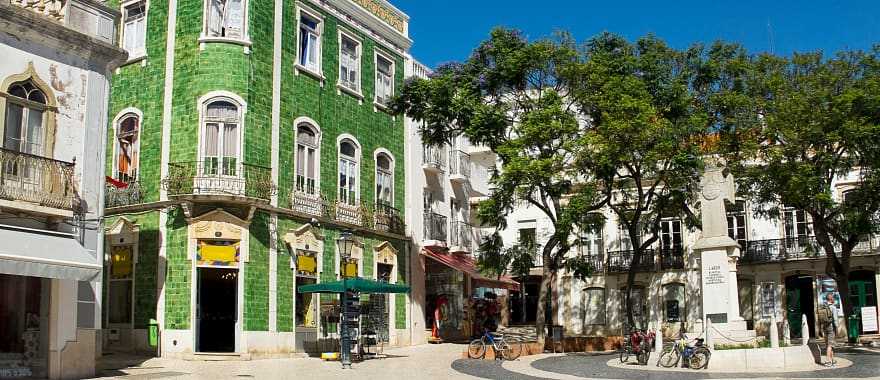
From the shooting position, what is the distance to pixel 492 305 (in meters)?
35.2

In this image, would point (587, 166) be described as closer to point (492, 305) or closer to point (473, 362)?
point (473, 362)

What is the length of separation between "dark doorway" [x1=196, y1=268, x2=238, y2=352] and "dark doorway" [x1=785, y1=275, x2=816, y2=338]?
2403 centimetres

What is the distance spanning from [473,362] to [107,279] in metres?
9.99

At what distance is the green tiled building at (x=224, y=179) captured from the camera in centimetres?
2308

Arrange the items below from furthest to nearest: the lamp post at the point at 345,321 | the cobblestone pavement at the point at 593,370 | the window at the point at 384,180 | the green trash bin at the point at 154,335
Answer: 1. the window at the point at 384,180
2. the green trash bin at the point at 154,335
3. the lamp post at the point at 345,321
4. the cobblestone pavement at the point at 593,370

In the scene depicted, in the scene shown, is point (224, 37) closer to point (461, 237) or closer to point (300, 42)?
point (300, 42)

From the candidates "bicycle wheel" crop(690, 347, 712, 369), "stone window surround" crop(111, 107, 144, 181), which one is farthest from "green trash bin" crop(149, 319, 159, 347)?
"bicycle wheel" crop(690, 347, 712, 369)

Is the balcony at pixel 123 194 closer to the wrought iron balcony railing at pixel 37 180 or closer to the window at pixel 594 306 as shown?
the wrought iron balcony railing at pixel 37 180

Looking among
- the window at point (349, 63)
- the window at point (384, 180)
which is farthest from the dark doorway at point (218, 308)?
the window at point (349, 63)

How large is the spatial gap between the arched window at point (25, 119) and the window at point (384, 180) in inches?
529

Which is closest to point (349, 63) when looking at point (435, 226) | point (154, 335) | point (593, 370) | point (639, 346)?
point (435, 226)

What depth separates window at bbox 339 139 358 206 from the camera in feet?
91.1

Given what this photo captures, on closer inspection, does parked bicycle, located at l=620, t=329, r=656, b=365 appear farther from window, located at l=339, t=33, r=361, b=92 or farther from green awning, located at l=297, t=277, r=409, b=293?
window, located at l=339, t=33, r=361, b=92

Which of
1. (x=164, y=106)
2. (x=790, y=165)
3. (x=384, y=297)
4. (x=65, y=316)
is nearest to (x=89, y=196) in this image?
(x=65, y=316)
